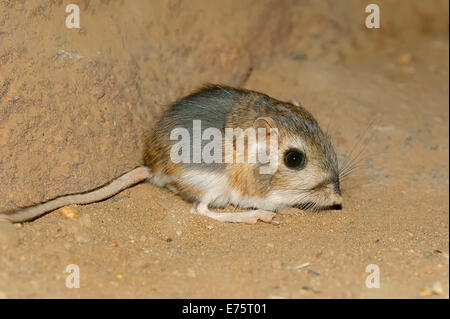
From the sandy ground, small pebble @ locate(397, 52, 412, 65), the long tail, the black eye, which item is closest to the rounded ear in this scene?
the black eye

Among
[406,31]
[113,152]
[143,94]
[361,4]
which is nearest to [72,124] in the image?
[113,152]

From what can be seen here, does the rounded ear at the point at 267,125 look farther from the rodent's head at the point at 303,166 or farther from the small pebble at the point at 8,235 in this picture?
the small pebble at the point at 8,235

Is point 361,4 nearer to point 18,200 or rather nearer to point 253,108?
point 253,108

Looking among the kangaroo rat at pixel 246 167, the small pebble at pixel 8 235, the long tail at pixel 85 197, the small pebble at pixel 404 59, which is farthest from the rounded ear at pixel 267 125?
the small pebble at pixel 404 59

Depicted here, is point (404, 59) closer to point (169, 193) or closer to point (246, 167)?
point (246, 167)

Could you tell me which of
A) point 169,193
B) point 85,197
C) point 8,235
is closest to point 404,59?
point 169,193

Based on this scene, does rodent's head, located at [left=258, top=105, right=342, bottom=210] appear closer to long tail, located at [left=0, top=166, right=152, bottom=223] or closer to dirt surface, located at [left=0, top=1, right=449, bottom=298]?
dirt surface, located at [left=0, top=1, right=449, bottom=298]
